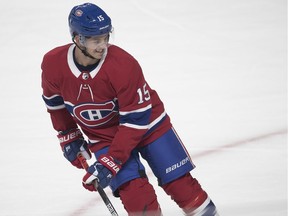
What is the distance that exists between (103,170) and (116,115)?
32cm

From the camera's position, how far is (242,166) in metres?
4.15

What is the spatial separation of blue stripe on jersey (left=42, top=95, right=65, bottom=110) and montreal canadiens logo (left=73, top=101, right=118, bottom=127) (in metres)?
0.17

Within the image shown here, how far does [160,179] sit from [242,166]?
112 centimetres

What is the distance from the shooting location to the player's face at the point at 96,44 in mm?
2896

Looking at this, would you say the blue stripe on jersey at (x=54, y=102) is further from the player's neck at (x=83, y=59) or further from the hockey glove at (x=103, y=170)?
the hockey glove at (x=103, y=170)

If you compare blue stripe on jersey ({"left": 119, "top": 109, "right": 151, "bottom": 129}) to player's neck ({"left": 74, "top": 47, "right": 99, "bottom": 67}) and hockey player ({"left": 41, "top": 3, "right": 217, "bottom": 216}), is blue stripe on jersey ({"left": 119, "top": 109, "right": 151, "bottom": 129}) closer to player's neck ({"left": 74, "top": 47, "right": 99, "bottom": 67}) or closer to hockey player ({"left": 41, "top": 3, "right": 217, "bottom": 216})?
hockey player ({"left": 41, "top": 3, "right": 217, "bottom": 216})

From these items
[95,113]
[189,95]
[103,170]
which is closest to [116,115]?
[95,113]

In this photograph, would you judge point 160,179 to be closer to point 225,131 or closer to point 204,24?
point 225,131

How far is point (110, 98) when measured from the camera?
119 inches

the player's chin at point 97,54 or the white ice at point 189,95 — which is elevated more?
the player's chin at point 97,54

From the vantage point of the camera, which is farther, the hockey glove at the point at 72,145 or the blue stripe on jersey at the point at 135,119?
the hockey glove at the point at 72,145

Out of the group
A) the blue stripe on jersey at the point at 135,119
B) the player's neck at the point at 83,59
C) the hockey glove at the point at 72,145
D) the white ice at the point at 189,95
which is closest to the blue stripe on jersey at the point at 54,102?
the hockey glove at the point at 72,145

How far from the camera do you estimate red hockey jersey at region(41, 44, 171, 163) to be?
2.93m

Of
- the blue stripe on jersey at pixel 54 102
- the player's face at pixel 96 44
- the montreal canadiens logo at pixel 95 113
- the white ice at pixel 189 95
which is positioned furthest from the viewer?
the white ice at pixel 189 95
